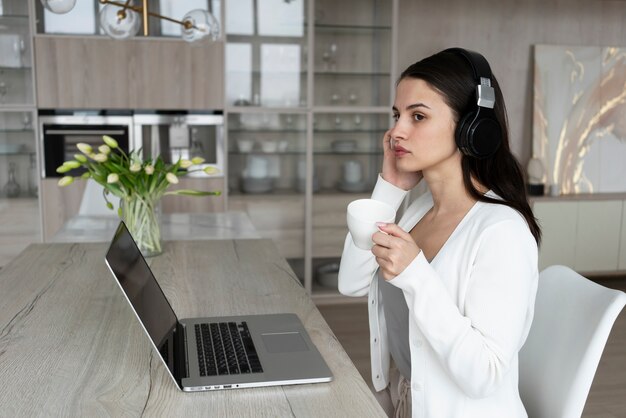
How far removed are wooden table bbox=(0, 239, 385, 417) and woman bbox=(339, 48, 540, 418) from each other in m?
0.18

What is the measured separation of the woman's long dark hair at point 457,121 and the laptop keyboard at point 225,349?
0.59 meters

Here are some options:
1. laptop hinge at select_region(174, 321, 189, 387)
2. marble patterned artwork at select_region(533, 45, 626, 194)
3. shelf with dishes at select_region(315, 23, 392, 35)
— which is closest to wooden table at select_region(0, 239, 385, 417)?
laptop hinge at select_region(174, 321, 189, 387)

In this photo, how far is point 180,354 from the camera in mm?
1350

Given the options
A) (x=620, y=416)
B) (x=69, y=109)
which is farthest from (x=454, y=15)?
(x=620, y=416)

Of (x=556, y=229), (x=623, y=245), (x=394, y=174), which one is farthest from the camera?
(x=623, y=245)

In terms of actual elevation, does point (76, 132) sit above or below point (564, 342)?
above

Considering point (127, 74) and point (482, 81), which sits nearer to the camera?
point (482, 81)

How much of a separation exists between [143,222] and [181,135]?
1.99 m

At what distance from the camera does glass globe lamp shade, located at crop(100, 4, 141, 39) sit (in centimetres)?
260

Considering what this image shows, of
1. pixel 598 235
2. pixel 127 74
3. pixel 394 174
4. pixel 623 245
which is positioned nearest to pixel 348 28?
pixel 127 74

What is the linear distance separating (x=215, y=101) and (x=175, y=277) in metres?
2.37

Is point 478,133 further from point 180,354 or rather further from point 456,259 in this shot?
point 180,354

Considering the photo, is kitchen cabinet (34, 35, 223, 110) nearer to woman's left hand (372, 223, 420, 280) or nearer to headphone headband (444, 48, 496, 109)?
headphone headband (444, 48, 496, 109)

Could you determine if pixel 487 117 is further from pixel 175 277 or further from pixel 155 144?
pixel 155 144
